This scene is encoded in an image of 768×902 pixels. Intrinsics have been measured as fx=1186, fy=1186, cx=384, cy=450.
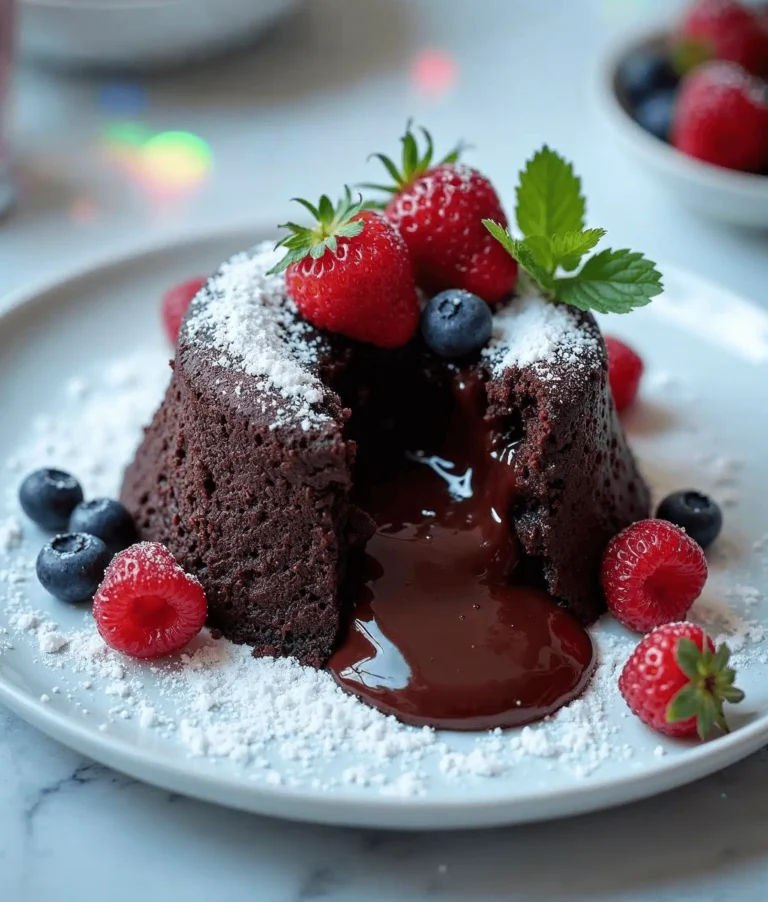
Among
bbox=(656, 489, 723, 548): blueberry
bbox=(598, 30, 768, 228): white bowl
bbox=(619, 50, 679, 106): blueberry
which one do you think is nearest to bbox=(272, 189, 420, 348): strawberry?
bbox=(656, 489, 723, 548): blueberry

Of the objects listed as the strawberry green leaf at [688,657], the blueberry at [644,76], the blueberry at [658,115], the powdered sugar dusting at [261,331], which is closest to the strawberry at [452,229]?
the powdered sugar dusting at [261,331]

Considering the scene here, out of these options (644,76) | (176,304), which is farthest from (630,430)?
(644,76)

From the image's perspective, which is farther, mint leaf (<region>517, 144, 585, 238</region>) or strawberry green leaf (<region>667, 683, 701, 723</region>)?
mint leaf (<region>517, 144, 585, 238</region>)

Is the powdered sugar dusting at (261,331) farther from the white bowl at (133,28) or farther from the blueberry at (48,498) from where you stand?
the white bowl at (133,28)

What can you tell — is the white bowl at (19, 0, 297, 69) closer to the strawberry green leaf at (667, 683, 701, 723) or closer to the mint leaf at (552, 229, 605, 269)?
the mint leaf at (552, 229, 605, 269)

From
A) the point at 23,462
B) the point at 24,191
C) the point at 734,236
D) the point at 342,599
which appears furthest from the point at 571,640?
the point at 24,191

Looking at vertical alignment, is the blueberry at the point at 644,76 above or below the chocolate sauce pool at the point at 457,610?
above
